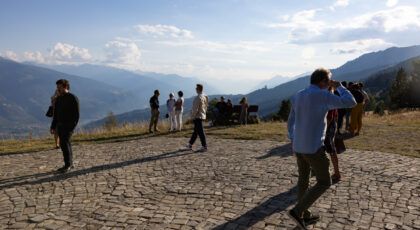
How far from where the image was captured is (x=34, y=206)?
181 inches

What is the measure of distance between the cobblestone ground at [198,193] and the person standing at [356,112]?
103 inches

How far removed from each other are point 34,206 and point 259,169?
175 inches

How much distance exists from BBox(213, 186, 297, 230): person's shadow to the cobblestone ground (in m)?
0.01

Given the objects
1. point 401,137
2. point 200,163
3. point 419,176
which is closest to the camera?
point 419,176

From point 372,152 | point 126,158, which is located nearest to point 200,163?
point 126,158

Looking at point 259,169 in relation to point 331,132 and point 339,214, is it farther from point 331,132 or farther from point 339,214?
point 339,214

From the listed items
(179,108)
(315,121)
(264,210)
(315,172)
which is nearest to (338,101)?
(315,121)

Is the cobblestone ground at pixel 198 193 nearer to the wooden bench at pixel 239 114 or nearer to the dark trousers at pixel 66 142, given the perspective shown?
the dark trousers at pixel 66 142

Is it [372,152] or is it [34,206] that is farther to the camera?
[372,152]

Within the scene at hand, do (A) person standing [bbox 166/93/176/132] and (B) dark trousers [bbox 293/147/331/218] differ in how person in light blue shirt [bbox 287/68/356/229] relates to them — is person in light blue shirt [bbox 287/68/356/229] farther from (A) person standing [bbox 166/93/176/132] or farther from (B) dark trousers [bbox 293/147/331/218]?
(A) person standing [bbox 166/93/176/132]

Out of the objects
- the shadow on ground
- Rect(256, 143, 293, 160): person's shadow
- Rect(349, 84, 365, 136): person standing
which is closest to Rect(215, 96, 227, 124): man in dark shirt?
Rect(349, 84, 365, 136): person standing

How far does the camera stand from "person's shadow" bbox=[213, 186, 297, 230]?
12.6 feet

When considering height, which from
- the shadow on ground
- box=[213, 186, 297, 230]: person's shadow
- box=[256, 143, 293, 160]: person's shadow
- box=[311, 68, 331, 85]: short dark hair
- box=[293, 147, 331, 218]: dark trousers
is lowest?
box=[213, 186, 297, 230]: person's shadow

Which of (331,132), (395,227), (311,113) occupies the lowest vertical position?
(395,227)
